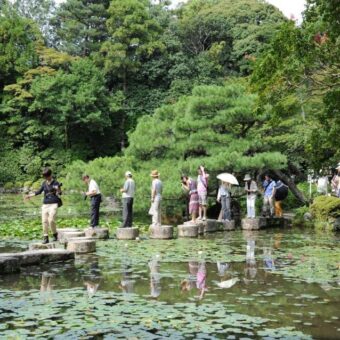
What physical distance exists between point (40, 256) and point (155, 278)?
255 cm

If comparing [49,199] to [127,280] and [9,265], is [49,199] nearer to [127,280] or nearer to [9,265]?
[9,265]

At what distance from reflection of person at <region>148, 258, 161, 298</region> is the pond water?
2cm

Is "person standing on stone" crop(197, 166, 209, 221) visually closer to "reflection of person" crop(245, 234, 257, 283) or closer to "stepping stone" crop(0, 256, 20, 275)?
"reflection of person" crop(245, 234, 257, 283)

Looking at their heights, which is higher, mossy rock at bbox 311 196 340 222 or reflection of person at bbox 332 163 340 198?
reflection of person at bbox 332 163 340 198

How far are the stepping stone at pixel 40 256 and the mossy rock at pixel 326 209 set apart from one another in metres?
9.04

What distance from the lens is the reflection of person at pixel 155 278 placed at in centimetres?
787

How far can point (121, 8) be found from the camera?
141ft

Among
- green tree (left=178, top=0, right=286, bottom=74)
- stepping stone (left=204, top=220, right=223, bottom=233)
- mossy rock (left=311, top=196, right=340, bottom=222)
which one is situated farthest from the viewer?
green tree (left=178, top=0, right=286, bottom=74)

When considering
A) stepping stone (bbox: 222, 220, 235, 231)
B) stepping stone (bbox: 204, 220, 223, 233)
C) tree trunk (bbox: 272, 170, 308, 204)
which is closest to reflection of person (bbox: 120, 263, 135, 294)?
stepping stone (bbox: 204, 220, 223, 233)

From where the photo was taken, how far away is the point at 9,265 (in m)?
9.38

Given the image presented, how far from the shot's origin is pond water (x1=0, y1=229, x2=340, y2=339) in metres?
6.12

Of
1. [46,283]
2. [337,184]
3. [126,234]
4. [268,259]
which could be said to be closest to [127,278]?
[46,283]

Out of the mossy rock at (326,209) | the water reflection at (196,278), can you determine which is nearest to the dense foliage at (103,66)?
the mossy rock at (326,209)

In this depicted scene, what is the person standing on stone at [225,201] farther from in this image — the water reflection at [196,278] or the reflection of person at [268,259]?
the water reflection at [196,278]
